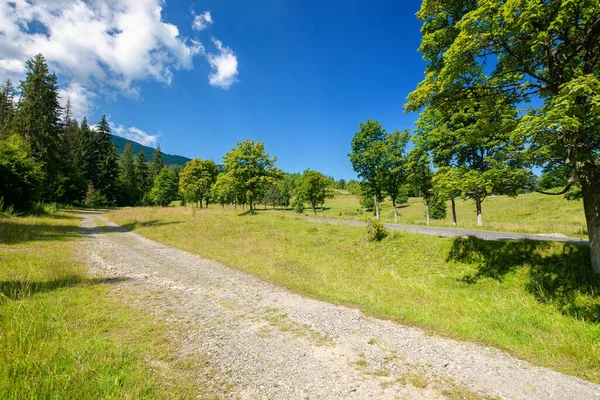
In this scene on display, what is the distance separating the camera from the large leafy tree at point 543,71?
5004 mm

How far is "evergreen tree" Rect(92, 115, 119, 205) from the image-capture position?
5450 cm

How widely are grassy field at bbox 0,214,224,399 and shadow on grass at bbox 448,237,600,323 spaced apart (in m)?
8.86

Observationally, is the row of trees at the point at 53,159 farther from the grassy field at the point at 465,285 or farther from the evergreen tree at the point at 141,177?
the grassy field at the point at 465,285

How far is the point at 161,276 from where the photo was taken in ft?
29.1

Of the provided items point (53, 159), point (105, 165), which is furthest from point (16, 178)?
point (105, 165)

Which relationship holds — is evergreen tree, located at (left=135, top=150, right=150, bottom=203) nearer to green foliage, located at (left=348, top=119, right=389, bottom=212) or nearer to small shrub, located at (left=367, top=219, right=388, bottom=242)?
green foliage, located at (left=348, top=119, right=389, bottom=212)

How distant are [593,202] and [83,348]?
1143 centimetres

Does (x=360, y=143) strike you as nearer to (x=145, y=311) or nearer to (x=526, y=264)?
(x=526, y=264)

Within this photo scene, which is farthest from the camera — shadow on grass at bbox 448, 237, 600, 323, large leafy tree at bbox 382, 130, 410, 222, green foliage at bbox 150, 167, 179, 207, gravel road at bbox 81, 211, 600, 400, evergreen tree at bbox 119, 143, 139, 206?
green foliage at bbox 150, 167, 179, 207

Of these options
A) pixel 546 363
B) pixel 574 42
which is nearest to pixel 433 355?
pixel 546 363

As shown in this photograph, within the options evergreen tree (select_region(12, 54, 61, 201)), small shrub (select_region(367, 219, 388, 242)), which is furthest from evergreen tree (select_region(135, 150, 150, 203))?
small shrub (select_region(367, 219, 388, 242))

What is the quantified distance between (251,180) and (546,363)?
29.6m

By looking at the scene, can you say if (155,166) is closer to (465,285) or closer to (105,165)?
(105,165)

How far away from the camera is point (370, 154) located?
101ft
